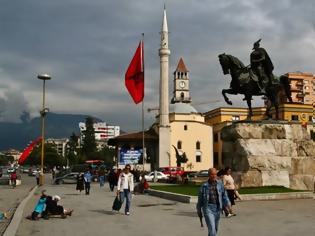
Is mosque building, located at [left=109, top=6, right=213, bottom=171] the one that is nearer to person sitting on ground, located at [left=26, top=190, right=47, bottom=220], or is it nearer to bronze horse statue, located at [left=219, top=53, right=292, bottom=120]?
bronze horse statue, located at [left=219, top=53, right=292, bottom=120]

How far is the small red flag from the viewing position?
2378 centimetres

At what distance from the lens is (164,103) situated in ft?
258

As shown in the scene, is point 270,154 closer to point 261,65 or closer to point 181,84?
point 261,65

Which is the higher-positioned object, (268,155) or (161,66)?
(161,66)

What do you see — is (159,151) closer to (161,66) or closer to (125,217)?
(161,66)

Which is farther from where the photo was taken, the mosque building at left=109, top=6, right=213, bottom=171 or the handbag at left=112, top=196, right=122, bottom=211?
the mosque building at left=109, top=6, right=213, bottom=171

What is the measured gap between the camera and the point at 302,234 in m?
9.48

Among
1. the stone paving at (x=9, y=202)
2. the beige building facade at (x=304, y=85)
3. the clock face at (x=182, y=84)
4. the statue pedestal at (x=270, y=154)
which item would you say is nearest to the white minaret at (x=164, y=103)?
the beige building facade at (x=304, y=85)

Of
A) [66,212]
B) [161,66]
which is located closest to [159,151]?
[161,66]

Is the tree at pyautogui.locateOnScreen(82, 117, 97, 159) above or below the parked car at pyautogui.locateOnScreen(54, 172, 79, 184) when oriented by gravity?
above

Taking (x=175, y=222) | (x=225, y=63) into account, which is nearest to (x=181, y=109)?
(x=225, y=63)

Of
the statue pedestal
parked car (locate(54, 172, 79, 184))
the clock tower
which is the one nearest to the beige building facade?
the clock tower

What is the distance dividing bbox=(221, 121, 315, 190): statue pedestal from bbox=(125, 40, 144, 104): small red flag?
565 centimetres

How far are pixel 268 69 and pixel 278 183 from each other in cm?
514
